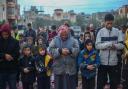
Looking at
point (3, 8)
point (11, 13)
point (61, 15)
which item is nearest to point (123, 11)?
point (11, 13)

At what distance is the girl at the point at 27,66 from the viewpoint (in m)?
9.84

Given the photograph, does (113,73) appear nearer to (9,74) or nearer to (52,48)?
(52,48)

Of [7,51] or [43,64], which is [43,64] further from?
[7,51]

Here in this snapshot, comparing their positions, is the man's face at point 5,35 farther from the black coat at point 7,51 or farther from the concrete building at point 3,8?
the concrete building at point 3,8

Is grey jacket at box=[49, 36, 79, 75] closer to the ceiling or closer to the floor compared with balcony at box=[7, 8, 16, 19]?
closer to the ceiling

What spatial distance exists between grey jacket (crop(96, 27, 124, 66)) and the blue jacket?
0.53ft

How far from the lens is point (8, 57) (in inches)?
344

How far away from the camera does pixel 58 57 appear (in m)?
8.85

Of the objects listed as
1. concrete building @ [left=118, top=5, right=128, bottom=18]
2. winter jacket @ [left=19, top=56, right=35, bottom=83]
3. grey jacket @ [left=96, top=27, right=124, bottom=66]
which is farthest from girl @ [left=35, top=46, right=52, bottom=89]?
concrete building @ [left=118, top=5, right=128, bottom=18]

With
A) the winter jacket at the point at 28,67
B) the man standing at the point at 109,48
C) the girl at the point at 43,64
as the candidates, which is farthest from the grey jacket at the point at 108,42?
the winter jacket at the point at 28,67

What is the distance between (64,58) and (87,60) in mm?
711

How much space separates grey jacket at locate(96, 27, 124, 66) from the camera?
30.1 ft

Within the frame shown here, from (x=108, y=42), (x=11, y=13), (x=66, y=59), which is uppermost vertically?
(x=108, y=42)

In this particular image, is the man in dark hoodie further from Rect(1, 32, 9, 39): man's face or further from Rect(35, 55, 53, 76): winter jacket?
Rect(35, 55, 53, 76): winter jacket
